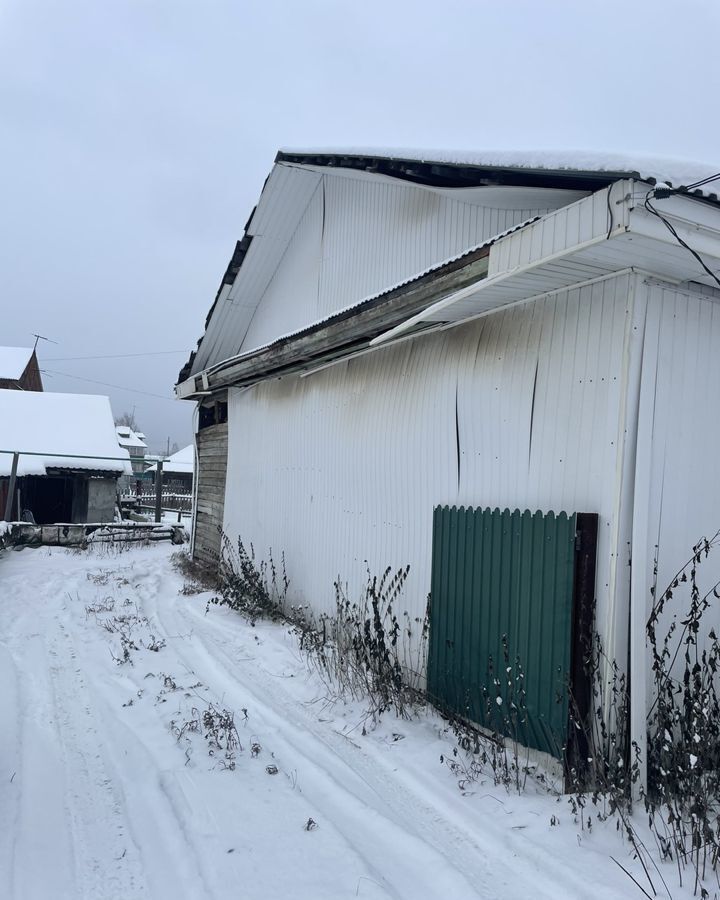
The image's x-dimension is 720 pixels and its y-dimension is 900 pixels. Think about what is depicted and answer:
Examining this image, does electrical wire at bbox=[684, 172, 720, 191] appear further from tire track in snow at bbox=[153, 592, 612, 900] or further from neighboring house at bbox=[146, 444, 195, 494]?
neighboring house at bbox=[146, 444, 195, 494]

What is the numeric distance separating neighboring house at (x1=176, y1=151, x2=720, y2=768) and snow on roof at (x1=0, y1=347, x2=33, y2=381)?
3110 centimetres

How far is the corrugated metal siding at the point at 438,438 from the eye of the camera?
172 inches

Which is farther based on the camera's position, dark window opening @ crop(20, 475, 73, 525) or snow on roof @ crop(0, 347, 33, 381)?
snow on roof @ crop(0, 347, 33, 381)

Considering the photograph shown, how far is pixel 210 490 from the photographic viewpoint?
12.4 meters

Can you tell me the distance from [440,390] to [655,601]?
257 centimetres

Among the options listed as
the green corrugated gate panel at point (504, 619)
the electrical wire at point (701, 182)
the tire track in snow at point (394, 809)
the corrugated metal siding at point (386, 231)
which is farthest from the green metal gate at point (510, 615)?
the corrugated metal siding at point (386, 231)

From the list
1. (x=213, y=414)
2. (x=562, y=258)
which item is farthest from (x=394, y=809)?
(x=213, y=414)

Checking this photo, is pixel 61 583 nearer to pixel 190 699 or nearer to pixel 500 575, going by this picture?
pixel 190 699

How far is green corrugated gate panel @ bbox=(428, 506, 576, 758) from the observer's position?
13.8 ft

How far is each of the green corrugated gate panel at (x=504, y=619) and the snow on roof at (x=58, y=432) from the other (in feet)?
54.0

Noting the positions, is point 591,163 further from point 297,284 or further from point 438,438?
point 297,284

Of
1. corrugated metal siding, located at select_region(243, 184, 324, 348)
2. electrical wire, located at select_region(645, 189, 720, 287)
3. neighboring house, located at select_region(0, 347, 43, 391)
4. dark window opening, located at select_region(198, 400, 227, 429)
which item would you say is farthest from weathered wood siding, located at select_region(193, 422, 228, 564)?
neighboring house, located at select_region(0, 347, 43, 391)

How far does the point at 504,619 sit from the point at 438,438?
1.80 meters

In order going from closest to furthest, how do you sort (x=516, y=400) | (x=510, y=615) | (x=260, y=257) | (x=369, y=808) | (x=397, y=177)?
(x=369, y=808) < (x=510, y=615) < (x=516, y=400) < (x=397, y=177) < (x=260, y=257)
